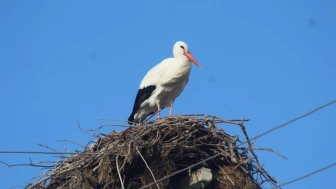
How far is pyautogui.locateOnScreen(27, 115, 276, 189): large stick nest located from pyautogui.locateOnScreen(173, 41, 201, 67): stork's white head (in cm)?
213

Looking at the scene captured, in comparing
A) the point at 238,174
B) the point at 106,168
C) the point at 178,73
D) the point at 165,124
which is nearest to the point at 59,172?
the point at 106,168

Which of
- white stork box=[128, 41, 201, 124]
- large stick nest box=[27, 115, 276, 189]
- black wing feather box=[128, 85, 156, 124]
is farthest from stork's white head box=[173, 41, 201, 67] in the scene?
large stick nest box=[27, 115, 276, 189]

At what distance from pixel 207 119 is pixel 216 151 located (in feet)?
1.06

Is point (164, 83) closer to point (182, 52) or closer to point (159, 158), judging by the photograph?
point (182, 52)

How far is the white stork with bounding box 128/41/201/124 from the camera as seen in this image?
362 inches

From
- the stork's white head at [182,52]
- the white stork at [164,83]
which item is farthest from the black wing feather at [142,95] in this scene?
the stork's white head at [182,52]

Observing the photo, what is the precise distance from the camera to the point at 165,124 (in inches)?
285

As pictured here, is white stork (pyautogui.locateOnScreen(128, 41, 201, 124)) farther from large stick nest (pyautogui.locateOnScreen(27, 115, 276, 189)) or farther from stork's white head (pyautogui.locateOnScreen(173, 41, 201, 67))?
large stick nest (pyautogui.locateOnScreen(27, 115, 276, 189))

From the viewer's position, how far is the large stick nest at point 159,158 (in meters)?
7.00

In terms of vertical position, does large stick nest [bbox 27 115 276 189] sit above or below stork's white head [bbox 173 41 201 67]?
below

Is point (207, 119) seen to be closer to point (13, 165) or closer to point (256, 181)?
point (256, 181)

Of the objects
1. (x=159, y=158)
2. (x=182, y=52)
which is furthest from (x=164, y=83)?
(x=159, y=158)

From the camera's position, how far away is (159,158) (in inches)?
280

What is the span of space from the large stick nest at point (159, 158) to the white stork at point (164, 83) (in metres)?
1.88
